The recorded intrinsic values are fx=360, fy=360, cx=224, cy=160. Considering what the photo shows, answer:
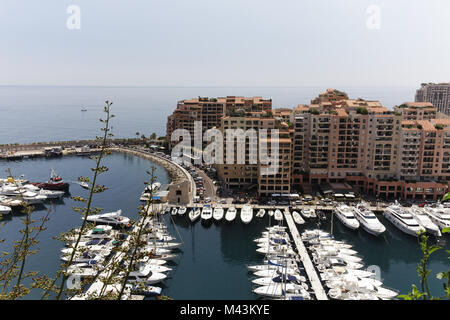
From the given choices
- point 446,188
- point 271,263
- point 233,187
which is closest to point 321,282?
point 271,263

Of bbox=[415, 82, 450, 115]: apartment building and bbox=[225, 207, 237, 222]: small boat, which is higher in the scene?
bbox=[415, 82, 450, 115]: apartment building

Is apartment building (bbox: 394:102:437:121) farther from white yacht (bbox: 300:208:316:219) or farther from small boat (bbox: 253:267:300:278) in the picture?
small boat (bbox: 253:267:300:278)

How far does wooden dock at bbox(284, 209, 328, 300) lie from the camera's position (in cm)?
2059

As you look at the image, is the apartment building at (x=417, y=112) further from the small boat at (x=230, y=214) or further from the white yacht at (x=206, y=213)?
the white yacht at (x=206, y=213)

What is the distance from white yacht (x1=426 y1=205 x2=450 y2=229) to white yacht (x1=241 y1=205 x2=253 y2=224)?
15.9 m

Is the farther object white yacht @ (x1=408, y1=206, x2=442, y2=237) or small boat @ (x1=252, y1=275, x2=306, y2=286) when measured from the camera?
white yacht @ (x1=408, y1=206, x2=442, y2=237)

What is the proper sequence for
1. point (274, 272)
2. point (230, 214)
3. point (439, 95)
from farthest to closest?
point (439, 95), point (230, 214), point (274, 272)

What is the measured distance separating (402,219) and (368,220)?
3064 mm

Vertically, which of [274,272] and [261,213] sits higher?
[261,213]

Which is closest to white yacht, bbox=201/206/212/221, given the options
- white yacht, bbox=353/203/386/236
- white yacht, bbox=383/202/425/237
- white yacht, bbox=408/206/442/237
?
white yacht, bbox=353/203/386/236

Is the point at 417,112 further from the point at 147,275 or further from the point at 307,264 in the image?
the point at 147,275

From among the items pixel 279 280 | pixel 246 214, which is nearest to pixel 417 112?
pixel 246 214

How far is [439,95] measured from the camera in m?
71.8

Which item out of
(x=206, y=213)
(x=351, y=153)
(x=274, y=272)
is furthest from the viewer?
(x=351, y=153)
